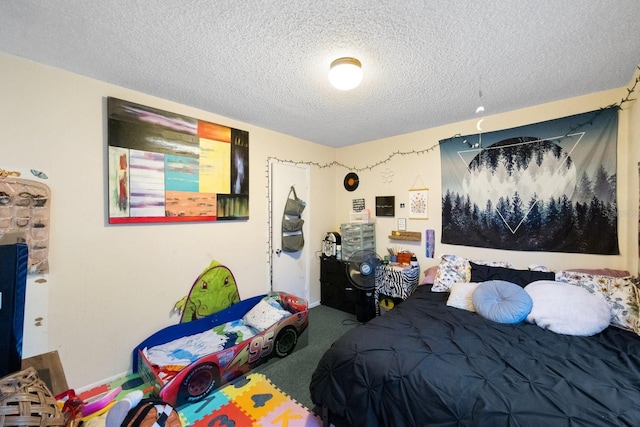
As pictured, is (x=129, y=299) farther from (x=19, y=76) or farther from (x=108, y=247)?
(x=19, y=76)

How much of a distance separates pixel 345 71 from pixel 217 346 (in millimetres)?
2510

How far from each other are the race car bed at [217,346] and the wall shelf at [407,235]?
5.02 ft

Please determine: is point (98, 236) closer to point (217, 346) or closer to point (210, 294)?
point (210, 294)

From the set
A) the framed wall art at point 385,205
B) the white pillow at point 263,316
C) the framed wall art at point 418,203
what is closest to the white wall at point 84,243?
the white pillow at point 263,316

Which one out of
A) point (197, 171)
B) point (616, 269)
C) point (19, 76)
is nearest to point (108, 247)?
point (197, 171)

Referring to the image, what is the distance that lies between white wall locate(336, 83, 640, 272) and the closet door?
11.0 ft

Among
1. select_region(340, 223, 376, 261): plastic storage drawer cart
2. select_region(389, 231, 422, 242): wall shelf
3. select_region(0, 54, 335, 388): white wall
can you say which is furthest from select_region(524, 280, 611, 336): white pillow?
select_region(0, 54, 335, 388): white wall

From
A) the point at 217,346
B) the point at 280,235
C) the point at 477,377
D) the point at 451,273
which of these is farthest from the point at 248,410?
the point at 451,273

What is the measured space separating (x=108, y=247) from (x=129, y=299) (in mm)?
487

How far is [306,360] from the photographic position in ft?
8.10

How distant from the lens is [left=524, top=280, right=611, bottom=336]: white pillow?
5.72 ft

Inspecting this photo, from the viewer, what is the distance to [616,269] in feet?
7.09

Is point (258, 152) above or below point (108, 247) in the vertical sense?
above

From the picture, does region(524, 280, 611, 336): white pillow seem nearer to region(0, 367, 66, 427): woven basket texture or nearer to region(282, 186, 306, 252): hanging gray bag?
region(282, 186, 306, 252): hanging gray bag
